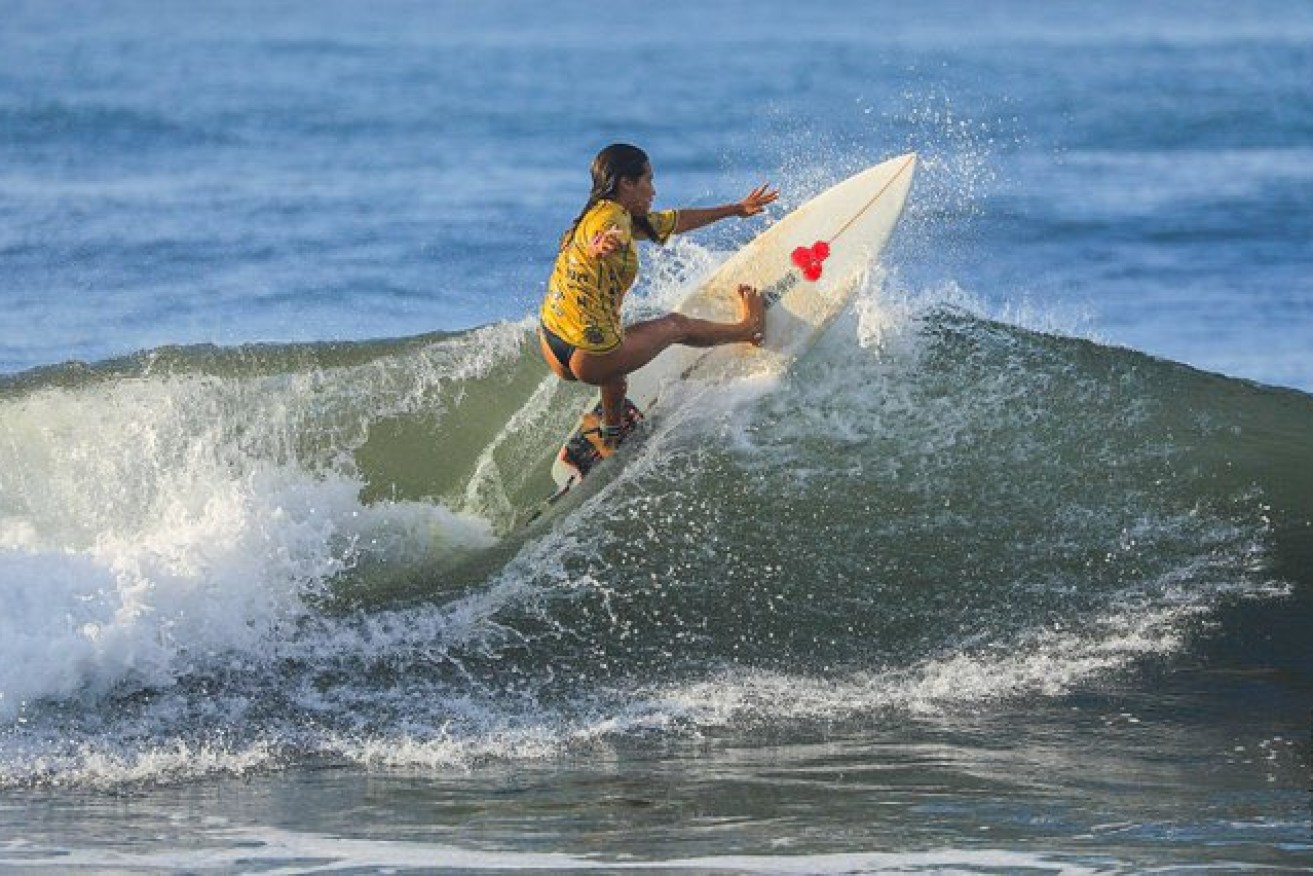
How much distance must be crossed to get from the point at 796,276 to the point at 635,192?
4.24 feet

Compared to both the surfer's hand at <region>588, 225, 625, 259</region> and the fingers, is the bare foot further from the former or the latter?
the surfer's hand at <region>588, 225, 625, 259</region>

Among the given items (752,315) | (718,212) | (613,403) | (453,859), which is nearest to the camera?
(453,859)

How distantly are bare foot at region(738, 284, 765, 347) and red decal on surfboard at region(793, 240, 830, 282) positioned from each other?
26cm

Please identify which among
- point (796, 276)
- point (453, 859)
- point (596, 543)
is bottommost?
point (453, 859)

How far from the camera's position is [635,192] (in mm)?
8836

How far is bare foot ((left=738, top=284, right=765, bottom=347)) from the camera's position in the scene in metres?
9.71

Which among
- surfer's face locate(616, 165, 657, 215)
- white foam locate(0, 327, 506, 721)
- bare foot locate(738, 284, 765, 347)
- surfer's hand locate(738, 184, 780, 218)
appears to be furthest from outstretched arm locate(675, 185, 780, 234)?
white foam locate(0, 327, 506, 721)

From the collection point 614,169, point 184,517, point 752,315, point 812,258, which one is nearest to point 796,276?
point 812,258

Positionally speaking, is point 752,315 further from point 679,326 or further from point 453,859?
point 453,859

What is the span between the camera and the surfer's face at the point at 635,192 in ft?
Answer: 28.9

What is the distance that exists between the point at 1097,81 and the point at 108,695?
23.2 metres

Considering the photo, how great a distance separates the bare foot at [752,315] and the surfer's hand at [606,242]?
111 centimetres

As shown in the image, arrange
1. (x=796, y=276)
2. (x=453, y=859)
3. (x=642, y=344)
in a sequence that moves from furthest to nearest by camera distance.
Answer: (x=796, y=276) → (x=642, y=344) → (x=453, y=859)

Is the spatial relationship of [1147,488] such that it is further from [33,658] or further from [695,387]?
[33,658]
